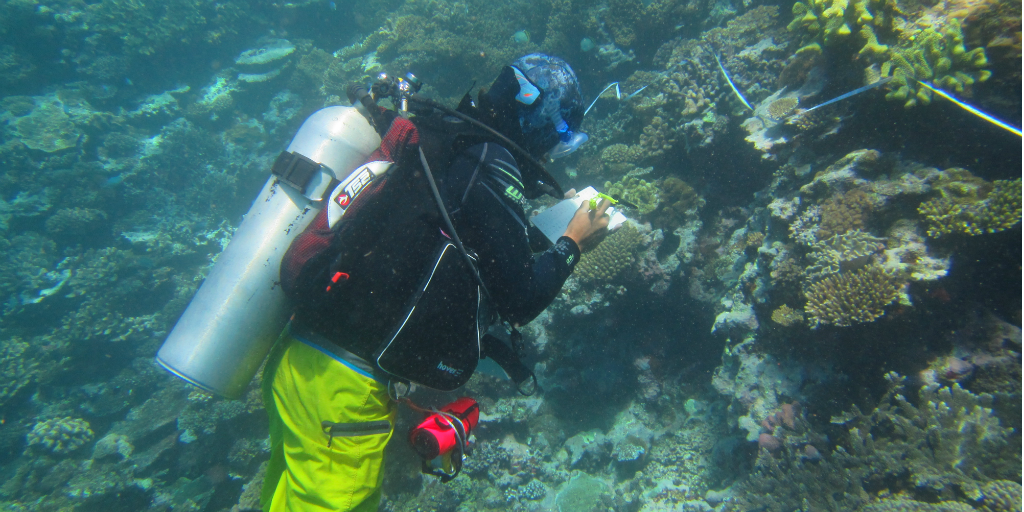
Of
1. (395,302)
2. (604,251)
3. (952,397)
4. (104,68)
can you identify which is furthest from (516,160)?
(104,68)

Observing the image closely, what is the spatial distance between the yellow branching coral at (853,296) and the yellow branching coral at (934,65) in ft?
4.97

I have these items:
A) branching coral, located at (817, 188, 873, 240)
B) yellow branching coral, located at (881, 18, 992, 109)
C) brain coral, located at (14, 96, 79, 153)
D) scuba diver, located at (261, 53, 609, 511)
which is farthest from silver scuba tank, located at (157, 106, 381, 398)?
brain coral, located at (14, 96, 79, 153)

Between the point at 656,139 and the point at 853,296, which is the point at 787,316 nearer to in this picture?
the point at 853,296

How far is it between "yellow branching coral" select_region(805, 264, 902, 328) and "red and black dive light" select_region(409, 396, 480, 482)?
3.24 metres

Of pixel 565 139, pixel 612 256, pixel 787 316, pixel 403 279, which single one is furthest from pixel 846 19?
pixel 403 279

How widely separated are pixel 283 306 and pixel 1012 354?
5.12m

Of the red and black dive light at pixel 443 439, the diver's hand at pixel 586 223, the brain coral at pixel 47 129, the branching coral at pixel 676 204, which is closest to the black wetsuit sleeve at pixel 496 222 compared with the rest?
the diver's hand at pixel 586 223

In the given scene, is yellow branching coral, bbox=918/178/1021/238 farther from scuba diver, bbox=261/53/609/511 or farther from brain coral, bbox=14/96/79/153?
brain coral, bbox=14/96/79/153

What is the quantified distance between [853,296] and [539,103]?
3.14 m

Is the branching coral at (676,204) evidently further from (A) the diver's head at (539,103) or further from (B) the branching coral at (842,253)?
(A) the diver's head at (539,103)

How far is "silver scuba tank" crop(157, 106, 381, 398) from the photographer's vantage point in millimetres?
2309

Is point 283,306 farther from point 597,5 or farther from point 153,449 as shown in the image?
point 597,5

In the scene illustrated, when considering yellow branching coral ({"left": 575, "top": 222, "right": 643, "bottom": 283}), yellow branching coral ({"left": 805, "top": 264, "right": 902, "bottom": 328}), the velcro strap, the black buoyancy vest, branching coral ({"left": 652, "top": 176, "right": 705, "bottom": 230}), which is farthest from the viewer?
branching coral ({"left": 652, "top": 176, "right": 705, "bottom": 230})

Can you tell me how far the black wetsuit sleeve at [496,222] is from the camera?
1.98m
